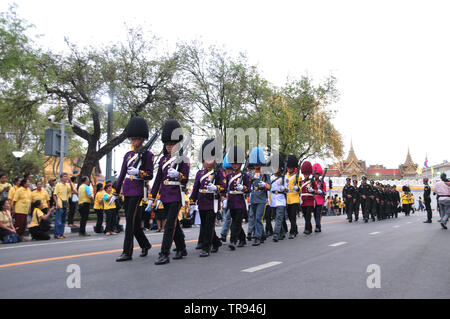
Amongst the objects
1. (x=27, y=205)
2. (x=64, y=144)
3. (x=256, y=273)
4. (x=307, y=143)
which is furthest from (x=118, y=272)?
(x=307, y=143)

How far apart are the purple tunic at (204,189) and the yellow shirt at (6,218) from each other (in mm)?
6335

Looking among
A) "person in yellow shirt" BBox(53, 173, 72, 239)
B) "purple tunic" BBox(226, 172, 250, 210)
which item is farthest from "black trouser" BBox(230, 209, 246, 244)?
"person in yellow shirt" BBox(53, 173, 72, 239)

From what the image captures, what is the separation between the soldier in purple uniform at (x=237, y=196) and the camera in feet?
30.7

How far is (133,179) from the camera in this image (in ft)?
24.3

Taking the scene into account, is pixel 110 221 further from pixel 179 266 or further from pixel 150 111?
pixel 150 111

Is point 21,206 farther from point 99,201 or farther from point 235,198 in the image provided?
point 235,198

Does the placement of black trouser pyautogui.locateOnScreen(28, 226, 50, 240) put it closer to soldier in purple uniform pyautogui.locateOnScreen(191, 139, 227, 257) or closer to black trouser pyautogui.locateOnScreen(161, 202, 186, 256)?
soldier in purple uniform pyautogui.locateOnScreen(191, 139, 227, 257)

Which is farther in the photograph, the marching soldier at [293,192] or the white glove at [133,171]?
the marching soldier at [293,192]

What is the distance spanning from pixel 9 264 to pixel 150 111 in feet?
63.4

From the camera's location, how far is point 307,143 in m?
40.4

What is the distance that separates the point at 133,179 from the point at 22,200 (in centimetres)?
717

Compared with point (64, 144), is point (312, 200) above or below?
below

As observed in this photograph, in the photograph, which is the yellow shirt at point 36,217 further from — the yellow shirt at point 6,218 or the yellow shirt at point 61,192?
the yellow shirt at point 61,192

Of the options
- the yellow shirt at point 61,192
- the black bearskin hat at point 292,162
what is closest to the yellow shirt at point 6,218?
the yellow shirt at point 61,192
